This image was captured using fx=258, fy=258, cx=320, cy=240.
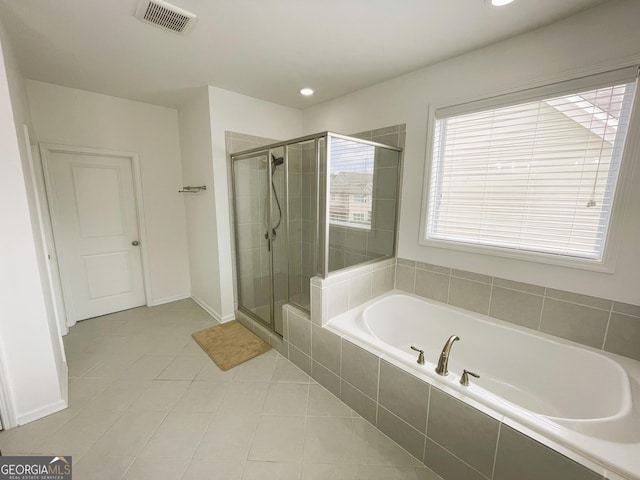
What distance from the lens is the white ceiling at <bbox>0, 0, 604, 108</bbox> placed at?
1.47 m

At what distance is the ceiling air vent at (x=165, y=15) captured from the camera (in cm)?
146

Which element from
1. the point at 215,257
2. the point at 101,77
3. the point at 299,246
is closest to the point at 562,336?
the point at 299,246

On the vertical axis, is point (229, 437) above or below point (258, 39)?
below

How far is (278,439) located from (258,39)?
2629 mm

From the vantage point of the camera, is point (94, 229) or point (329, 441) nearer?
point (329, 441)

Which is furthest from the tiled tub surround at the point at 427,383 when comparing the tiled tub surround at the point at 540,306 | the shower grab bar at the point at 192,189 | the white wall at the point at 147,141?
the white wall at the point at 147,141

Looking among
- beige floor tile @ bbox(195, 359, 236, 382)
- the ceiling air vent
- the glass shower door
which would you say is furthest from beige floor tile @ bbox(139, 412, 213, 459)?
the ceiling air vent

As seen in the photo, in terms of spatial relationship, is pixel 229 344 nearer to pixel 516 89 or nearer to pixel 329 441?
pixel 329 441

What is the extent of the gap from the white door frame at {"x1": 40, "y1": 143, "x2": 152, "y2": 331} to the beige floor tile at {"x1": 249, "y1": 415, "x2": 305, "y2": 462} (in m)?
2.50

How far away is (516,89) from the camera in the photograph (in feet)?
5.74

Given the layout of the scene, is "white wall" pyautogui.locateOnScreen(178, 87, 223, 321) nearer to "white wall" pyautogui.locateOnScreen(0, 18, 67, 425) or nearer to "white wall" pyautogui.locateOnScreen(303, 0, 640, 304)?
"white wall" pyautogui.locateOnScreen(0, 18, 67, 425)

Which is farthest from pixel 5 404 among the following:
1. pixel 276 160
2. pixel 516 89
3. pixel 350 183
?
pixel 516 89

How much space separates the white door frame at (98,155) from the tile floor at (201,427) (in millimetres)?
927

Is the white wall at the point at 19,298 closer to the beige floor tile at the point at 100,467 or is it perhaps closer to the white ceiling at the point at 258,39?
the white ceiling at the point at 258,39
